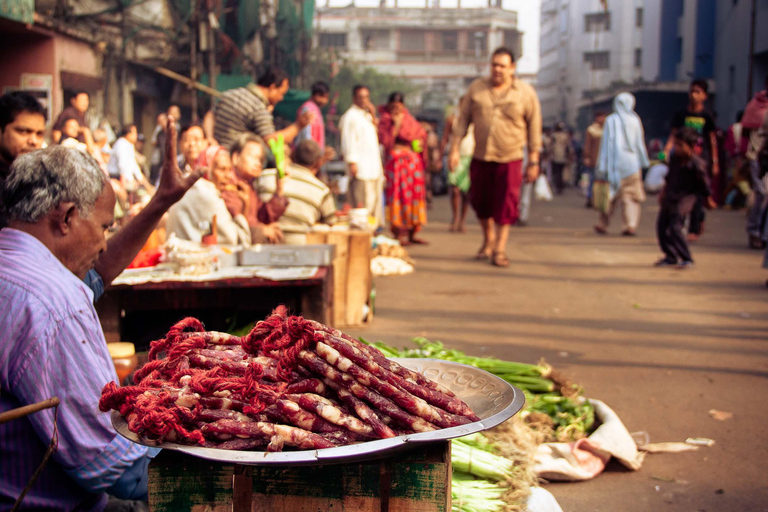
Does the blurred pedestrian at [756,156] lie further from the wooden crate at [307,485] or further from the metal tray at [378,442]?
the wooden crate at [307,485]

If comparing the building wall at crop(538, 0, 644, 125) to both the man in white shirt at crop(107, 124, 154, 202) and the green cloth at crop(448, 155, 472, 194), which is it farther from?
the man in white shirt at crop(107, 124, 154, 202)

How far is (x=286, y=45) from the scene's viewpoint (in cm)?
2808

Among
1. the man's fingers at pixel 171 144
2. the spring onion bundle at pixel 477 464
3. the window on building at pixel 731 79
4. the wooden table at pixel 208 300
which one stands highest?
the window on building at pixel 731 79

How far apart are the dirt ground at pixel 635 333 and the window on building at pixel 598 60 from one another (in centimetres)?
4676

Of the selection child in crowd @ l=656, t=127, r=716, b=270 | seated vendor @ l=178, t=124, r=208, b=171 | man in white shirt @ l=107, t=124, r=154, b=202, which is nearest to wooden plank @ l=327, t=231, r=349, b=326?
seated vendor @ l=178, t=124, r=208, b=171

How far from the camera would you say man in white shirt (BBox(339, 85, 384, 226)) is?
9.80 m

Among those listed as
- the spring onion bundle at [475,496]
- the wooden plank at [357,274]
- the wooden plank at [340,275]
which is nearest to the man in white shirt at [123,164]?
the wooden plank at [340,275]

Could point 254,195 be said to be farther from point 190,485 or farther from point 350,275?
point 190,485

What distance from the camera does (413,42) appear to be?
53812 millimetres

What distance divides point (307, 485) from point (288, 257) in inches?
121

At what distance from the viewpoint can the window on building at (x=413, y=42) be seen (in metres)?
53.6

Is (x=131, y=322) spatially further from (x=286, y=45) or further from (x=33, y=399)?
(x=286, y=45)

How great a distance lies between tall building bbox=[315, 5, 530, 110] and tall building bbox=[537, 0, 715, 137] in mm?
6919

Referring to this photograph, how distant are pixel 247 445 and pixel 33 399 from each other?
73cm
